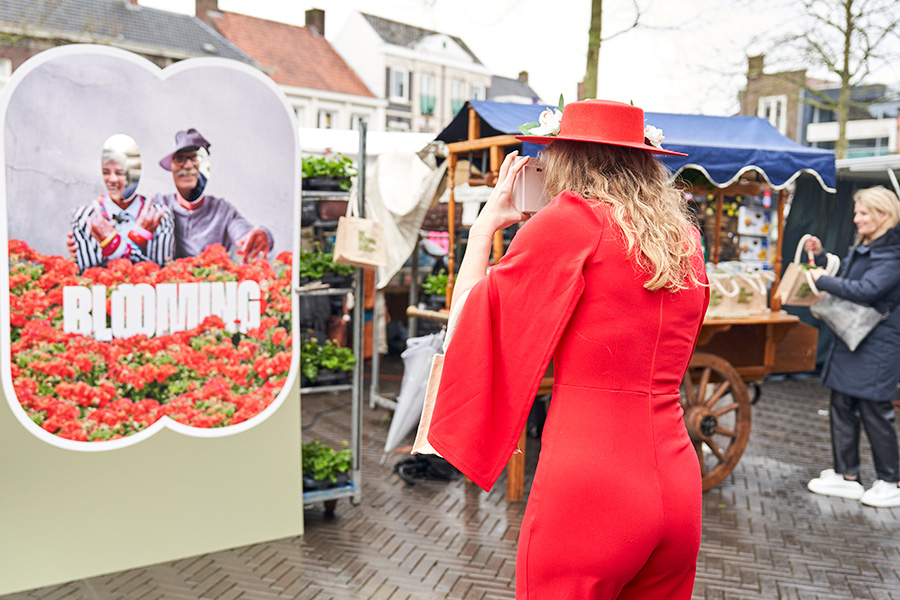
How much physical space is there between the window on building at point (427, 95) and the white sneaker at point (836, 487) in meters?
31.7

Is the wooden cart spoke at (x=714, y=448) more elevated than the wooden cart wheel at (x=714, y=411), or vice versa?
the wooden cart wheel at (x=714, y=411)

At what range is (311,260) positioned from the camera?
4332 millimetres

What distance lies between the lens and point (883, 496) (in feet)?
16.6

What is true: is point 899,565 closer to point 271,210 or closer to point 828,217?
point 271,210

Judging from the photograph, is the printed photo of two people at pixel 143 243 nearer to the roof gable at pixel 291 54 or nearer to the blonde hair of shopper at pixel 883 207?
the blonde hair of shopper at pixel 883 207

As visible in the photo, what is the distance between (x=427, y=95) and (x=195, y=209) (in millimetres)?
33166

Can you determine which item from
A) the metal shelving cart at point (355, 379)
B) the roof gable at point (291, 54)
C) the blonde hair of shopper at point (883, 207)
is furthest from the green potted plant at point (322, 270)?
the roof gable at point (291, 54)

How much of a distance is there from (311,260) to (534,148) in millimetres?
1368

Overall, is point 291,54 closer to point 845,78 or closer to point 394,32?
point 394,32

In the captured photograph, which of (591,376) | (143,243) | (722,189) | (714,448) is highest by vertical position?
(722,189)

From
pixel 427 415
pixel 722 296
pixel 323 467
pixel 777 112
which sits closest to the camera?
pixel 427 415

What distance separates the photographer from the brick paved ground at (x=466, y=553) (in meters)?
3.63

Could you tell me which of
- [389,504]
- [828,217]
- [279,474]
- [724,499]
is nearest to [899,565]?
[724,499]

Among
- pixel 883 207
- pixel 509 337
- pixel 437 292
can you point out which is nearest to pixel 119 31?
pixel 437 292
